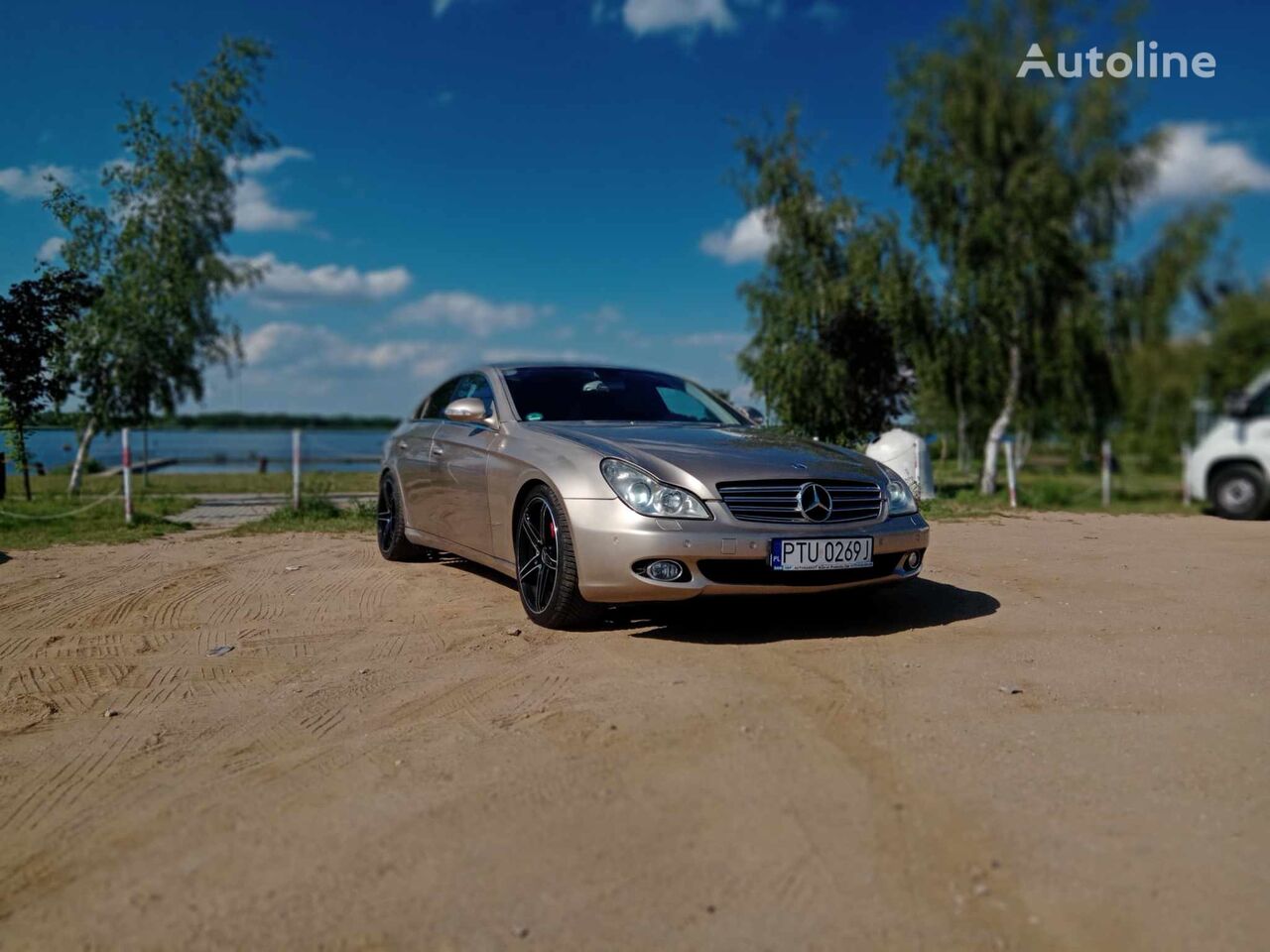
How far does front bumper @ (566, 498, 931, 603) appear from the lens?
474cm

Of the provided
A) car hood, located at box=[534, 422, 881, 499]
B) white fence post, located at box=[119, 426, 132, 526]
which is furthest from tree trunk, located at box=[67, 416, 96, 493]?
car hood, located at box=[534, 422, 881, 499]

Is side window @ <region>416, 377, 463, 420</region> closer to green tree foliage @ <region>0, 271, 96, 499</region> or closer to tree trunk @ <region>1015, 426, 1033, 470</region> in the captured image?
green tree foliage @ <region>0, 271, 96, 499</region>

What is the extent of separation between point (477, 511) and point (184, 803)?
3.22m

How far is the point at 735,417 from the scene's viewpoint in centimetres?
693

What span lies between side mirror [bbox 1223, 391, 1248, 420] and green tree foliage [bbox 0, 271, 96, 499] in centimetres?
1012

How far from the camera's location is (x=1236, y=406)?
766 centimetres

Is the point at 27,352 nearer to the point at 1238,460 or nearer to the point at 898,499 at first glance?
the point at 898,499

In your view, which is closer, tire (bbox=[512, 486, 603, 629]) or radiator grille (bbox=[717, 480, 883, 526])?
radiator grille (bbox=[717, 480, 883, 526])

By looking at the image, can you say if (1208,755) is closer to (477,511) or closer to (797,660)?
(797,660)

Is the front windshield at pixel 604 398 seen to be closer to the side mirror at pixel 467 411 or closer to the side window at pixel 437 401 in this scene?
the side mirror at pixel 467 411

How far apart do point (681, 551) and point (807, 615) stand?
1.22m

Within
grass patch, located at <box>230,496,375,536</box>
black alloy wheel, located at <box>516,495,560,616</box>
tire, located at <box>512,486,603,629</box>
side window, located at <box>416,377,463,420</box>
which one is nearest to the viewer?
tire, located at <box>512,486,603,629</box>

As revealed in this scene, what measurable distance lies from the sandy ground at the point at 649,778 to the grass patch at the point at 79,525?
4.26 meters

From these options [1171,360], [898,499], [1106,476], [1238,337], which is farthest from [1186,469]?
[1106,476]
